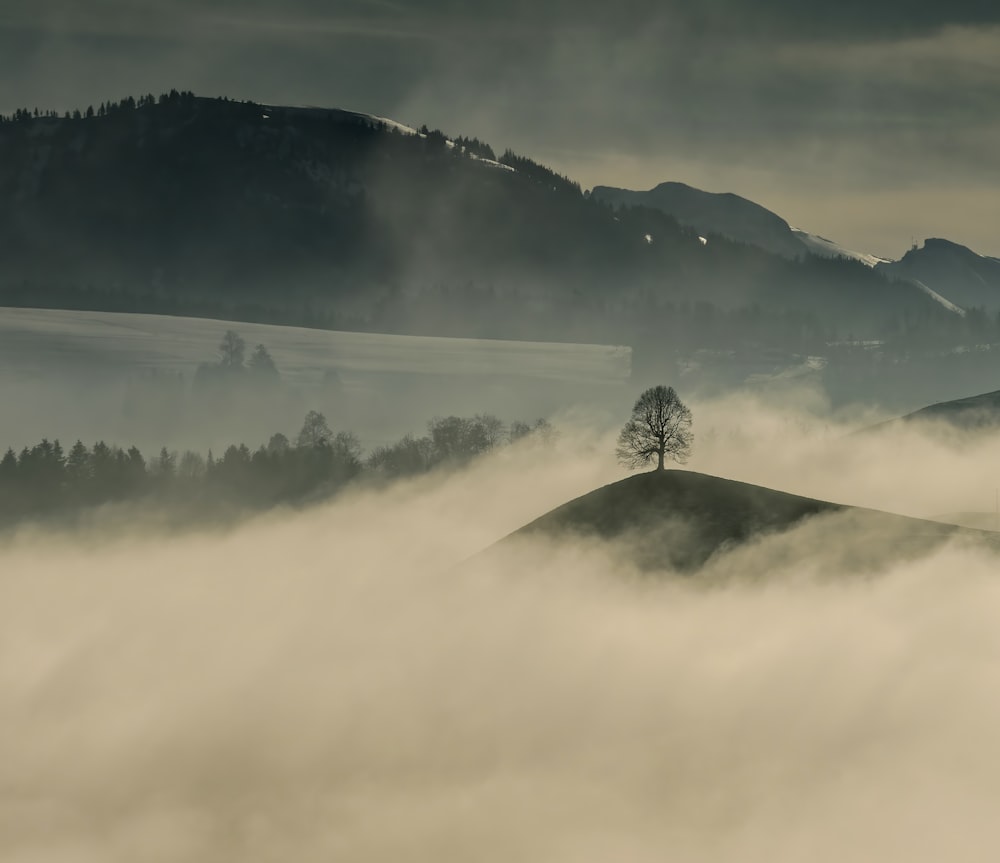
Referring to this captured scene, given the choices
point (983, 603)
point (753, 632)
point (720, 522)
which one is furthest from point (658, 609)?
point (983, 603)

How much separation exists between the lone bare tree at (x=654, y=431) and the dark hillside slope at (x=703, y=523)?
3079 millimetres

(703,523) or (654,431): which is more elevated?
(654,431)

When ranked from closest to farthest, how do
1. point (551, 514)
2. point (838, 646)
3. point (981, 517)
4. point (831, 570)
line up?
point (831, 570)
point (551, 514)
point (981, 517)
point (838, 646)

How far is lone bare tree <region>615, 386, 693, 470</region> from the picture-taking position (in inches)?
6112

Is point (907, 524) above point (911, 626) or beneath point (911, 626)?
above

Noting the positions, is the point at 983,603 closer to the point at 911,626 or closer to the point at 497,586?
the point at 911,626

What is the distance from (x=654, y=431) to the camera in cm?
15712

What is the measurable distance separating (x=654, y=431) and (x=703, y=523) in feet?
47.0

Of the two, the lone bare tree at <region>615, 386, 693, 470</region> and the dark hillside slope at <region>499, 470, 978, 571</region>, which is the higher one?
the lone bare tree at <region>615, 386, 693, 470</region>

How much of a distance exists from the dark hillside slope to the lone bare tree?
308 cm

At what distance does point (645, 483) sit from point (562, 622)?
35.6 metres

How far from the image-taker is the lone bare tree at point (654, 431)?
155m

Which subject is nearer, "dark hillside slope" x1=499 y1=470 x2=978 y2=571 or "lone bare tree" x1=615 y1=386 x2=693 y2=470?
"dark hillside slope" x1=499 y1=470 x2=978 y2=571

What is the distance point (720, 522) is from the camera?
149 m
